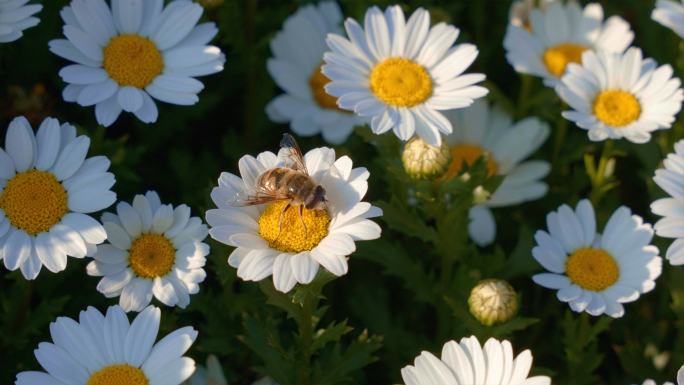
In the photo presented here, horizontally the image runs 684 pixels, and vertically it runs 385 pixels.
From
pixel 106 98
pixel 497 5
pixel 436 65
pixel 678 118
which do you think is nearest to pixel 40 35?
pixel 106 98

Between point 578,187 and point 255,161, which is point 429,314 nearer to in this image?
point 578,187

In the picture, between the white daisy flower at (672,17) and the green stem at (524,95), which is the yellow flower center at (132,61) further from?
the white daisy flower at (672,17)

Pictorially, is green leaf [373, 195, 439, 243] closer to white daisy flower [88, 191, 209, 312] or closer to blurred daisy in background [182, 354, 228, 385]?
white daisy flower [88, 191, 209, 312]

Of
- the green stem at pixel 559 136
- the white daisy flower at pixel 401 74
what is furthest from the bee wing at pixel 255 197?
the green stem at pixel 559 136

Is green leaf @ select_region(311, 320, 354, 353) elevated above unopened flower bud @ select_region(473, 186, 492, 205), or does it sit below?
below

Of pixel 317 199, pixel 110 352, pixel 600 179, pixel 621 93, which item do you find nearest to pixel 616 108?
pixel 621 93

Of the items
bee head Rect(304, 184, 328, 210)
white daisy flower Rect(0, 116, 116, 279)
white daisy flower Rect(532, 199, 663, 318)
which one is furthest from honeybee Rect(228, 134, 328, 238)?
white daisy flower Rect(532, 199, 663, 318)

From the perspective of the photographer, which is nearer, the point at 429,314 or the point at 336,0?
the point at 429,314
